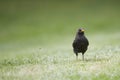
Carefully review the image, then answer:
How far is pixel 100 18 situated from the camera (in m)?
66.4

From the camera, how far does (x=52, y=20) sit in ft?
221

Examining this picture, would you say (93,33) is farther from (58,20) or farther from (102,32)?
(58,20)

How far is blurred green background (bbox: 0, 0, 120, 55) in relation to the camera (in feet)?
188

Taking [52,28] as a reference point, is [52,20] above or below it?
above

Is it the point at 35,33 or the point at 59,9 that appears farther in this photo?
the point at 59,9

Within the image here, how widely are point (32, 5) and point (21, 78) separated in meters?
50.8

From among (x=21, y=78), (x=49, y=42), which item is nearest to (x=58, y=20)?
(x=49, y=42)

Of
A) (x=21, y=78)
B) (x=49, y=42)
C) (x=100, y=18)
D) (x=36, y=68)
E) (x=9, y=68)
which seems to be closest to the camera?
(x=21, y=78)

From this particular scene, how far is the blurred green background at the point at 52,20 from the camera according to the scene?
57188 mm

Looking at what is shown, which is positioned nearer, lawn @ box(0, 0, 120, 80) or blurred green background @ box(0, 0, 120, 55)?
lawn @ box(0, 0, 120, 80)

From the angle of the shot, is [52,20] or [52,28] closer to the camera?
[52,28]

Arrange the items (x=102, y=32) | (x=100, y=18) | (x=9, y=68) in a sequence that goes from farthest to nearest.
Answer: (x=100, y=18) → (x=102, y=32) → (x=9, y=68)

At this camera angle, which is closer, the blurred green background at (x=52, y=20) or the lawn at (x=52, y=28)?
the lawn at (x=52, y=28)

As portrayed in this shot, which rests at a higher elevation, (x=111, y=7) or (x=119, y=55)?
(x=111, y=7)
